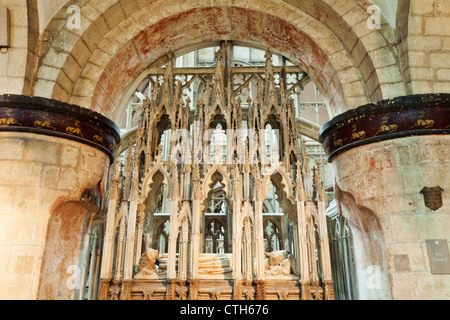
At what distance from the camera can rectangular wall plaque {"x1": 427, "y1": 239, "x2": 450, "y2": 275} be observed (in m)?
4.16

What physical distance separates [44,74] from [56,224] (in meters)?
2.04

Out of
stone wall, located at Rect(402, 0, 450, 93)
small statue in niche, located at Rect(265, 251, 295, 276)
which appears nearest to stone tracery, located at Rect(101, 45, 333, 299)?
small statue in niche, located at Rect(265, 251, 295, 276)

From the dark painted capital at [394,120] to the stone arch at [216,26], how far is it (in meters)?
0.51

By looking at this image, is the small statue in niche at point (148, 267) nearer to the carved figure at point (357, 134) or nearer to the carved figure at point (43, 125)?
the carved figure at point (43, 125)

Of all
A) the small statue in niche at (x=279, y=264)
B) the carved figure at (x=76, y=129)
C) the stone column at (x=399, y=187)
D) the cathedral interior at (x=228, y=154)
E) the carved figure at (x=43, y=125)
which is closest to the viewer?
the stone column at (x=399, y=187)

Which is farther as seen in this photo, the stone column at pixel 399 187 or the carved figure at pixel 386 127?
the carved figure at pixel 386 127

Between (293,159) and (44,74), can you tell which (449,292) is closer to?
(293,159)

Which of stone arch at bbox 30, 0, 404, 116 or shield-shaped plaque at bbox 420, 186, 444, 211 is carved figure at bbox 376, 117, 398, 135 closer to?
stone arch at bbox 30, 0, 404, 116

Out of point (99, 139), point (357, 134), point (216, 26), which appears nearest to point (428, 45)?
point (357, 134)

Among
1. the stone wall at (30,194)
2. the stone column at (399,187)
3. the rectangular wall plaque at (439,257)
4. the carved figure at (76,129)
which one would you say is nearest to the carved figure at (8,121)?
the stone wall at (30,194)

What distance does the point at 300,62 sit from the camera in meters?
6.71

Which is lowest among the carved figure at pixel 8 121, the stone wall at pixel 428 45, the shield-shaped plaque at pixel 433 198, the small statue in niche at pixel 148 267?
the small statue in niche at pixel 148 267

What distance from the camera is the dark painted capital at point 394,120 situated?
446cm
